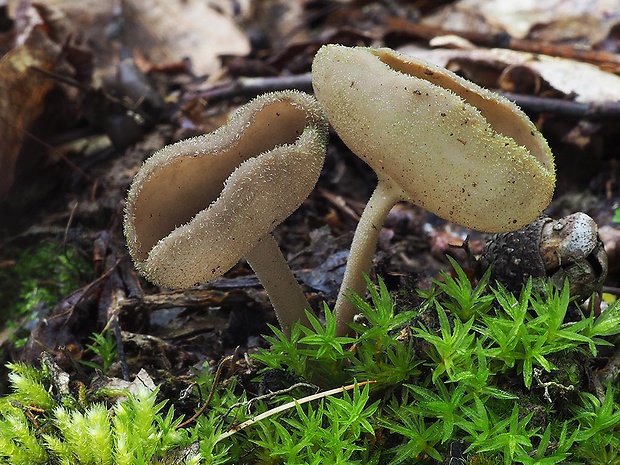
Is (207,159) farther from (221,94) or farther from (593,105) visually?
(593,105)

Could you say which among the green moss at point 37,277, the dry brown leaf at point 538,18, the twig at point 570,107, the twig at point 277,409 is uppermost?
the twig at point 277,409

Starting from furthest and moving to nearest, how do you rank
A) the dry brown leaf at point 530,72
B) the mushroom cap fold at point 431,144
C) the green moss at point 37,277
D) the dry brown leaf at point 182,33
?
the dry brown leaf at point 182,33 < the dry brown leaf at point 530,72 < the green moss at point 37,277 < the mushroom cap fold at point 431,144

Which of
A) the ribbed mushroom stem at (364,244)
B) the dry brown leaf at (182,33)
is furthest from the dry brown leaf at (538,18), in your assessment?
the ribbed mushroom stem at (364,244)

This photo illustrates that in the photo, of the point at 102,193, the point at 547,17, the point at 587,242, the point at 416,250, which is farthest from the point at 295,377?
the point at 547,17

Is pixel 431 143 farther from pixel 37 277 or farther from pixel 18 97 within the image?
pixel 18 97

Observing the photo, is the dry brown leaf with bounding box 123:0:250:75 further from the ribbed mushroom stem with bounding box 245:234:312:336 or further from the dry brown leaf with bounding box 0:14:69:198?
the ribbed mushroom stem with bounding box 245:234:312:336

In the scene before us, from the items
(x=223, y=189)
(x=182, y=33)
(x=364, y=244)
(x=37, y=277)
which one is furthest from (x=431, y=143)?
(x=182, y=33)

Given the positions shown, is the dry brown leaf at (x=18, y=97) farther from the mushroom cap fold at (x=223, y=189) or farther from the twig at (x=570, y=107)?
the twig at (x=570, y=107)
